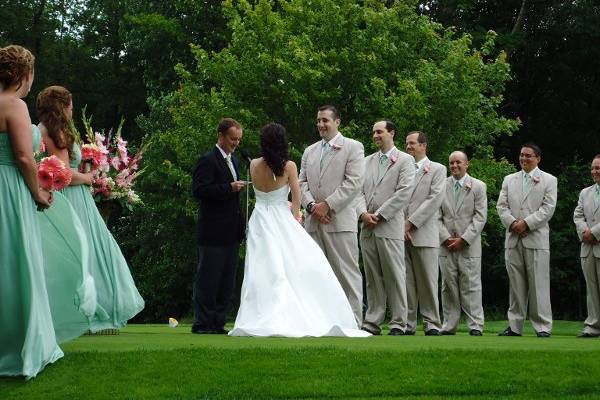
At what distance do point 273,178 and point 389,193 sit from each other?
79.9 inches

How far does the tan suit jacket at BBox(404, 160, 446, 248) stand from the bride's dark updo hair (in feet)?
8.99

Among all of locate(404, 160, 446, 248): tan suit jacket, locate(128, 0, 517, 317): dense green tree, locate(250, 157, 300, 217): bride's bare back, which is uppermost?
locate(128, 0, 517, 317): dense green tree

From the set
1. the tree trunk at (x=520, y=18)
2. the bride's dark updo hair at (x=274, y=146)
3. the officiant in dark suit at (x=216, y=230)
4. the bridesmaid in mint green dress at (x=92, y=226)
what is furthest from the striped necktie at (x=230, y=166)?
the tree trunk at (x=520, y=18)

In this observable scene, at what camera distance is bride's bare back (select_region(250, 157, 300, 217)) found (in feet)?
43.9

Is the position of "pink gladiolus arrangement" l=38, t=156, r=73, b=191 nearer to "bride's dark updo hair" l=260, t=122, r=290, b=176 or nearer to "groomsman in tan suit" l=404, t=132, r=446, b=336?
"bride's dark updo hair" l=260, t=122, r=290, b=176

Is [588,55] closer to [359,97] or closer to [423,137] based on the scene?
[359,97]

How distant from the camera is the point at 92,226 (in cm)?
1304

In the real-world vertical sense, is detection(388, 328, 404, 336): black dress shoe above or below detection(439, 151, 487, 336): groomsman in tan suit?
below

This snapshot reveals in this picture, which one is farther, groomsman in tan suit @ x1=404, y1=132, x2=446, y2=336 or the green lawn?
groomsman in tan suit @ x1=404, y1=132, x2=446, y2=336

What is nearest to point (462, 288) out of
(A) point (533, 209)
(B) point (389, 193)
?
(A) point (533, 209)

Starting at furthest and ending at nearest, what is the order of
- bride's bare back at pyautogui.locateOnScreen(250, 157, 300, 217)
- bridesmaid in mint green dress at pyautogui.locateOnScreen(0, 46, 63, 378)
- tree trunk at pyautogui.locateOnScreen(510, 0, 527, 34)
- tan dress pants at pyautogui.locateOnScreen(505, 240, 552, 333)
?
1. tree trunk at pyautogui.locateOnScreen(510, 0, 527, 34)
2. tan dress pants at pyautogui.locateOnScreen(505, 240, 552, 333)
3. bride's bare back at pyautogui.locateOnScreen(250, 157, 300, 217)
4. bridesmaid in mint green dress at pyautogui.locateOnScreen(0, 46, 63, 378)

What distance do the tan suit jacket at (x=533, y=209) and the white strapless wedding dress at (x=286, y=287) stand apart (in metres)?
3.60

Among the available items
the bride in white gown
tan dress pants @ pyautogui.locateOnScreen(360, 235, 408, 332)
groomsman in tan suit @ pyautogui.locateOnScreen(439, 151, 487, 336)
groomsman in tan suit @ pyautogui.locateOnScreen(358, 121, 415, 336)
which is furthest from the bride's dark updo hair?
groomsman in tan suit @ pyautogui.locateOnScreen(439, 151, 487, 336)

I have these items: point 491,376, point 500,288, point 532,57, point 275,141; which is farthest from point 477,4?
point 491,376
